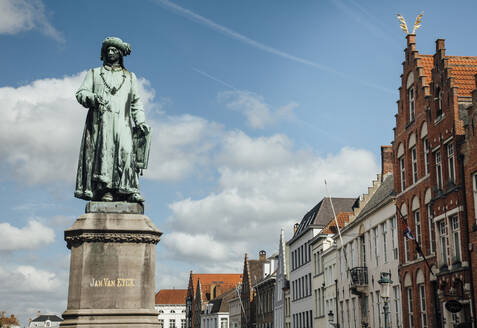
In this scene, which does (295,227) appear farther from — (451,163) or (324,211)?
(451,163)

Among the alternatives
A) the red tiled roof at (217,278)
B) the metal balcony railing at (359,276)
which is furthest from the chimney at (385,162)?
the red tiled roof at (217,278)

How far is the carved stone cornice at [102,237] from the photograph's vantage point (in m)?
12.0

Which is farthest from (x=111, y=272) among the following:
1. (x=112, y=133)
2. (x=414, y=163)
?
(x=414, y=163)

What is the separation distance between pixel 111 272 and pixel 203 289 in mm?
122185

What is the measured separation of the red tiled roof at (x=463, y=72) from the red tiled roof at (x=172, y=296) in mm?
137620

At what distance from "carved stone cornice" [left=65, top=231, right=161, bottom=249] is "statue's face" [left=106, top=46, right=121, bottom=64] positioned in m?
3.69

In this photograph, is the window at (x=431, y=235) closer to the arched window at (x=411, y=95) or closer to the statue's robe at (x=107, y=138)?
the arched window at (x=411, y=95)

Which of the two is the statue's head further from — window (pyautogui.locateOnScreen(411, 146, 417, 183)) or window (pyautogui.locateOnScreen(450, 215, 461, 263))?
window (pyautogui.locateOnScreen(411, 146, 417, 183))

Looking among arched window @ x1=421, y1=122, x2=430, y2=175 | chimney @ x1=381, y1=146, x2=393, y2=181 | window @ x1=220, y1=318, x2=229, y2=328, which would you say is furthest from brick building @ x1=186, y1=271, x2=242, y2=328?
arched window @ x1=421, y1=122, x2=430, y2=175

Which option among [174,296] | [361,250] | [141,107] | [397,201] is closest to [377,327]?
[361,250]

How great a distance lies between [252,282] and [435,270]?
6158cm

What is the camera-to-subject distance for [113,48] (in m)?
13.4

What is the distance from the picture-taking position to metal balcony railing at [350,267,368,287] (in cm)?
4172

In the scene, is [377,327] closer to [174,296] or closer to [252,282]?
[252,282]
